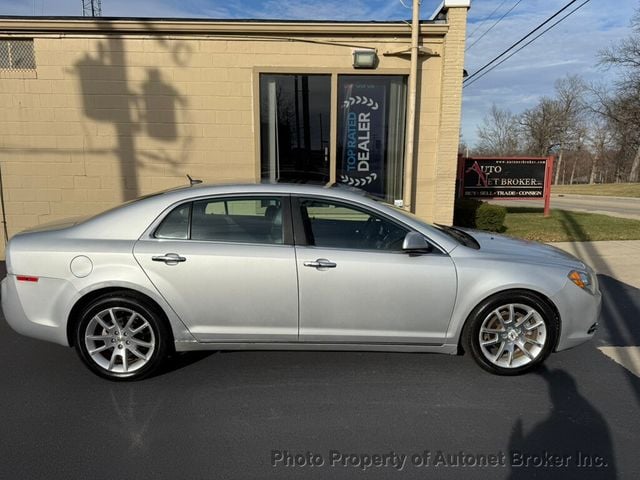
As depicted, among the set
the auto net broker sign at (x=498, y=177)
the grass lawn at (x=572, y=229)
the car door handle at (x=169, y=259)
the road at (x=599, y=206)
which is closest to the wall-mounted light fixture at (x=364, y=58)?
the grass lawn at (x=572, y=229)

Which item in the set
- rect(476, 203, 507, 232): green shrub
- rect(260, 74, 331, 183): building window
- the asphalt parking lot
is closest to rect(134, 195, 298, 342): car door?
the asphalt parking lot

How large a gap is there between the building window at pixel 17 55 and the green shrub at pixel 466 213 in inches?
359

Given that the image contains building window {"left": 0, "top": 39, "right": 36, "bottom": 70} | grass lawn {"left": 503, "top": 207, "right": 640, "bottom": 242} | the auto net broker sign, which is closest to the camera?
building window {"left": 0, "top": 39, "right": 36, "bottom": 70}

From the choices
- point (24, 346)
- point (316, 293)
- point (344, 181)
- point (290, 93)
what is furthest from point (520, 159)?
point (24, 346)

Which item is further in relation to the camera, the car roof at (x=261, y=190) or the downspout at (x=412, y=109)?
the downspout at (x=412, y=109)

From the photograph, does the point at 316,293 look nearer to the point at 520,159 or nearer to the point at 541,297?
the point at 541,297

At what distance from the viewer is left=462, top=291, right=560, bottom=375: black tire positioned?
3.40 m

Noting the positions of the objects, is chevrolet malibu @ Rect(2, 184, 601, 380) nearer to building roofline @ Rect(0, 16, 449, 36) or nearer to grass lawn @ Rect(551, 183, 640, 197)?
building roofline @ Rect(0, 16, 449, 36)

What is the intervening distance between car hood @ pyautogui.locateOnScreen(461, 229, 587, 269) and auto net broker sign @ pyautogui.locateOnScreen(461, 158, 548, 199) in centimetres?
848

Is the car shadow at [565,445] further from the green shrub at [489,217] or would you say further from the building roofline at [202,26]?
the green shrub at [489,217]

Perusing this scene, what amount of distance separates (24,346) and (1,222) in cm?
500

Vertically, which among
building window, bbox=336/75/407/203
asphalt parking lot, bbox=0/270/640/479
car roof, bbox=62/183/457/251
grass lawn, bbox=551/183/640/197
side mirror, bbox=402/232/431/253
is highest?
building window, bbox=336/75/407/203

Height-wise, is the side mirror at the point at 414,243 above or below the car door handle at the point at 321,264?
above

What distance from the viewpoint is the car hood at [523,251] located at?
3.51 metres
